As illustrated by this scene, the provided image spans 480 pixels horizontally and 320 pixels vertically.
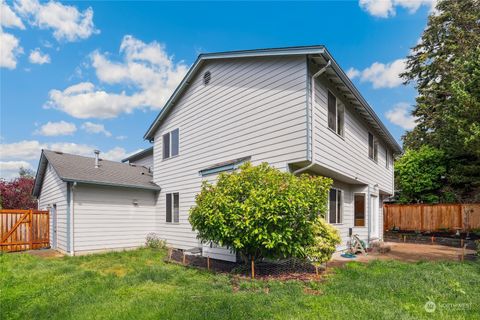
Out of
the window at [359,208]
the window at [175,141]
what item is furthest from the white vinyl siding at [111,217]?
the window at [359,208]

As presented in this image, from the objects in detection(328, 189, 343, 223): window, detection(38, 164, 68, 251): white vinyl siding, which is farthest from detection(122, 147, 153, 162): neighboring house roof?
detection(328, 189, 343, 223): window

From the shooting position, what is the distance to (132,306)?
477 cm

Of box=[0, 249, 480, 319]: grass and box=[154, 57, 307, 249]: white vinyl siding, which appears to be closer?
box=[0, 249, 480, 319]: grass

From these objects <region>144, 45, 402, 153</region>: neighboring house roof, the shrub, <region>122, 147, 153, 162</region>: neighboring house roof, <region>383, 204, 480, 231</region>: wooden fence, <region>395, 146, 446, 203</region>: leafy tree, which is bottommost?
the shrub

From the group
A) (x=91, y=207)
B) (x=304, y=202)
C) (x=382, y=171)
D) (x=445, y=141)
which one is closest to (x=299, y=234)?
(x=304, y=202)

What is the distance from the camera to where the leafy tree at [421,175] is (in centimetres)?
1822

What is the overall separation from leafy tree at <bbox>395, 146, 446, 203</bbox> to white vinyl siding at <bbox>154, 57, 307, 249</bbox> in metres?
14.8

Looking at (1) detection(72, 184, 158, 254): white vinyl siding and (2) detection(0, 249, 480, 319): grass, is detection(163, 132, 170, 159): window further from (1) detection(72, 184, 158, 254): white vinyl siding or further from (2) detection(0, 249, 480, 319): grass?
(2) detection(0, 249, 480, 319): grass

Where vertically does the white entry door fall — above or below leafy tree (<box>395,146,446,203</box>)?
below

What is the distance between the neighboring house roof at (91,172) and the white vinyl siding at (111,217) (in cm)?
38

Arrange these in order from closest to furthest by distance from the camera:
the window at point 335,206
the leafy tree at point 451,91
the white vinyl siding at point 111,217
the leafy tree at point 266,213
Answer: the leafy tree at point 266,213, the window at point 335,206, the white vinyl siding at point 111,217, the leafy tree at point 451,91

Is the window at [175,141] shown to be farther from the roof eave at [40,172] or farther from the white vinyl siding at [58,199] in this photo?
the roof eave at [40,172]

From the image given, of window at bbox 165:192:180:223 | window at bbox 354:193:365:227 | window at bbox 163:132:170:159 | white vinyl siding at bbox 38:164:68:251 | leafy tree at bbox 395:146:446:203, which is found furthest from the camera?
leafy tree at bbox 395:146:446:203

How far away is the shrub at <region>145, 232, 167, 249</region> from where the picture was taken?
12.5 metres
